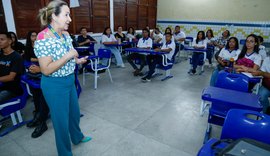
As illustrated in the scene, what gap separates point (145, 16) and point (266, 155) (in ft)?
27.9

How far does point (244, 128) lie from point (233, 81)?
3.30 feet

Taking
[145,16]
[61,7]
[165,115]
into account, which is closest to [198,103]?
[165,115]

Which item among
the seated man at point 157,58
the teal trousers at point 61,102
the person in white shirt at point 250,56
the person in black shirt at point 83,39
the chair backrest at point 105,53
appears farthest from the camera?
the person in black shirt at point 83,39

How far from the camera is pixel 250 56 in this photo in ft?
9.74

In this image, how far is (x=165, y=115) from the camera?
9.30 ft

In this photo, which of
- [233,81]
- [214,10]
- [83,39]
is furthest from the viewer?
[214,10]

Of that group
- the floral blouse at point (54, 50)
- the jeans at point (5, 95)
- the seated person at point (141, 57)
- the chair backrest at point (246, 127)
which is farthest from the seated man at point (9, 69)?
the seated person at point (141, 57)

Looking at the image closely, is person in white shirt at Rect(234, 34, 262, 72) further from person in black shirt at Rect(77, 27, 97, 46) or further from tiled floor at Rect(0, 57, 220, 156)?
person in black shirt at Rect(77, 27, 97, 46)

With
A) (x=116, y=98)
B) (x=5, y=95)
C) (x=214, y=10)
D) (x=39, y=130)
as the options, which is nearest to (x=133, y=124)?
(x=116, y=98)

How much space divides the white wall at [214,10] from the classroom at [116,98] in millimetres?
2277

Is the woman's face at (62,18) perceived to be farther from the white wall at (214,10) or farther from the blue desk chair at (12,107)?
the white wall at (214,10)

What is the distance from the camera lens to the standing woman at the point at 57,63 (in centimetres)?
139

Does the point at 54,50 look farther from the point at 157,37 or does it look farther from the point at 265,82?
the point at 157,37

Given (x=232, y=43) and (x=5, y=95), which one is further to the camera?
(x=232, y=43)
